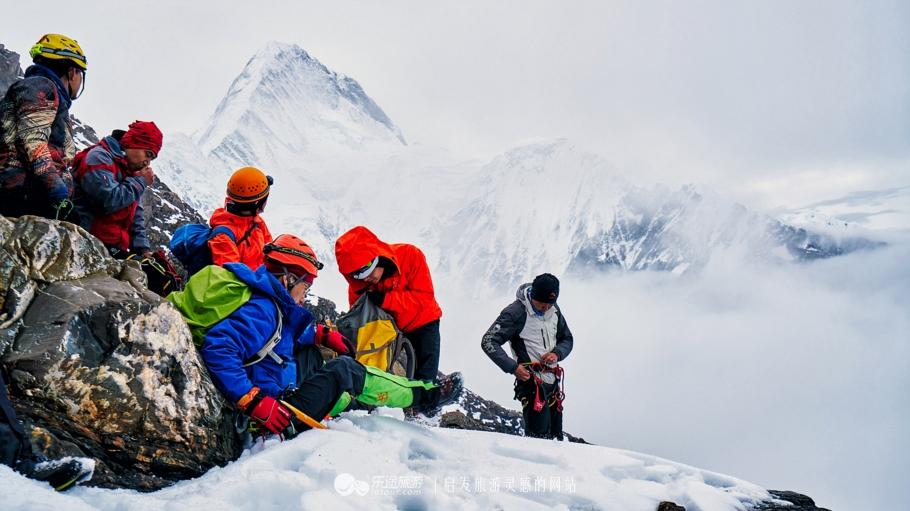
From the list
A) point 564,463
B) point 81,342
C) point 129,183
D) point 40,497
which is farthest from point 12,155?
point 564,463

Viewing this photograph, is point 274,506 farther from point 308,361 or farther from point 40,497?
point 308,361

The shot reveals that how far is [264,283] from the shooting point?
16.1ft

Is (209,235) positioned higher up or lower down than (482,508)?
higher up

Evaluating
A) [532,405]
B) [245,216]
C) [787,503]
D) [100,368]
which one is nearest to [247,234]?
[245,216]

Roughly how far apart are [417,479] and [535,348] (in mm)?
4200

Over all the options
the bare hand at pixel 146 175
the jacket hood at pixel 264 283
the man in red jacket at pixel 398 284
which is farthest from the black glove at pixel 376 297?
the bare hand at pixel 146 175

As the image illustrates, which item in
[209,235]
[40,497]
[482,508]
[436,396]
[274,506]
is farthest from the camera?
[209,235]

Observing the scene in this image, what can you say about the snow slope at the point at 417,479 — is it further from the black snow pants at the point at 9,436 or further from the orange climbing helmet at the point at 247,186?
the orange climbing helmet at the point at 247,186

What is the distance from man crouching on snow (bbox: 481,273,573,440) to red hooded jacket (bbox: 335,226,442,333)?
4.25 ft

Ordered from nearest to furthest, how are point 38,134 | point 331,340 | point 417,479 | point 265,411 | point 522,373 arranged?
point 417,479, point 265,411, point 38,134, point 331,340, point 522,373

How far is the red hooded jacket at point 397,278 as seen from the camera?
22.4 ft

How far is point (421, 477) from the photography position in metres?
4.32

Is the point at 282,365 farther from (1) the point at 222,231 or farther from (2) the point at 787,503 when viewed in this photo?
(2) the point at 787,503

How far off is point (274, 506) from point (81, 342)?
1.72m
